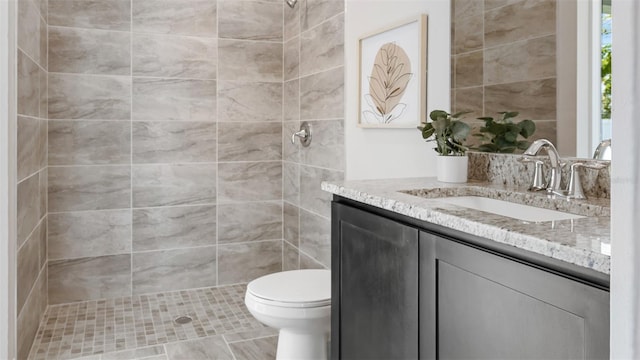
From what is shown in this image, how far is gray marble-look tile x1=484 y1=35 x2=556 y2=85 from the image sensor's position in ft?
5.20

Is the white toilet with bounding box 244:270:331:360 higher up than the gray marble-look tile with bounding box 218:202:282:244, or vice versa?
the gray marble-look tile with bounding box 218:202:282:244

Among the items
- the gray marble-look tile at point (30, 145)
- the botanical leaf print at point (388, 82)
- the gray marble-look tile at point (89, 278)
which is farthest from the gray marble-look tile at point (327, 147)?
the gray marble-look tile at point (30, 145)

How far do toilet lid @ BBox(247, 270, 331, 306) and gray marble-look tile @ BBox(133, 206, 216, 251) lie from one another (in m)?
1.27

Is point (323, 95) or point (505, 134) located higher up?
point (323, 95)

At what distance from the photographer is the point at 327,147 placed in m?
2.85

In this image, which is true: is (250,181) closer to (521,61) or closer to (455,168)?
(455,168)

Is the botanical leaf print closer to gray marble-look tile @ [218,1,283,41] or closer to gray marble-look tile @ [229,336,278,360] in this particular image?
gray marble-look tile @ [229,336,278,360]

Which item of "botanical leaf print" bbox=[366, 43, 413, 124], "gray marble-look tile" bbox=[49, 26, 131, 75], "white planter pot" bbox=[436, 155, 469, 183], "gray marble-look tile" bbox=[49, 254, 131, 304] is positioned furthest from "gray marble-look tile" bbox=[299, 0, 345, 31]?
"gray marble-look tile" bbox=[49, 254, 131, 304]

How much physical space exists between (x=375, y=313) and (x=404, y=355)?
0.54 feet

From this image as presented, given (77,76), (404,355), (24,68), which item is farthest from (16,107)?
(404,355)

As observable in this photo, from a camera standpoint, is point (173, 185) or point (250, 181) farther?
point (250, 181)

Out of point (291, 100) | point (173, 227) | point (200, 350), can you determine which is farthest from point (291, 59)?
point (200, 350)

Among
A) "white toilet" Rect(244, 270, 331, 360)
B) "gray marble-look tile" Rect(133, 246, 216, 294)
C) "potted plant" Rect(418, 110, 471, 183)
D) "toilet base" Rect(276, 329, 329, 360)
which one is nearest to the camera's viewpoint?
"potted plant" Rect(418, 110, 471, 183)

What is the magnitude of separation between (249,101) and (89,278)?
1.51m
